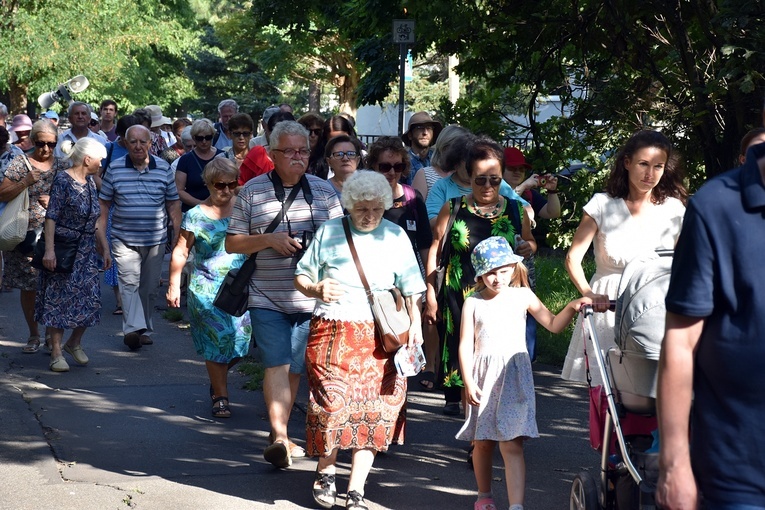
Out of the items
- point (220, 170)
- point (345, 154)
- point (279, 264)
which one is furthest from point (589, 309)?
point (220, 170)

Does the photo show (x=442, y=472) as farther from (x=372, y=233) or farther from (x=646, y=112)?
(x=646, y=112)

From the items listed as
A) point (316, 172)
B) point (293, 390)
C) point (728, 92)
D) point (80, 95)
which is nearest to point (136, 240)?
point (316, 172)

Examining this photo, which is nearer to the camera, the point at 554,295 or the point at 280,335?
the point at 280,335

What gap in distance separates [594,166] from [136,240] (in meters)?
4.80

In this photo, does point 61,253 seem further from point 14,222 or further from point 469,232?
point 469,232

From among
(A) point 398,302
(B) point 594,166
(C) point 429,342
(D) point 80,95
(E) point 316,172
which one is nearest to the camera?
(A) point 398,302

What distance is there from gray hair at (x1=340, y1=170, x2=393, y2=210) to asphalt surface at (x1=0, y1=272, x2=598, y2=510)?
5.17ft

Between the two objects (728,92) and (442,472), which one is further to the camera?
(728,92)

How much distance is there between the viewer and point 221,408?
7.74 metres

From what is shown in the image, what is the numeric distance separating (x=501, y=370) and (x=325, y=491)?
43.8 inches

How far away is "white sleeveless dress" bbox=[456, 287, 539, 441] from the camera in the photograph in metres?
5.48

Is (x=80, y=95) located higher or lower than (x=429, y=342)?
higher

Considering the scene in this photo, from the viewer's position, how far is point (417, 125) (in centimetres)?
1027

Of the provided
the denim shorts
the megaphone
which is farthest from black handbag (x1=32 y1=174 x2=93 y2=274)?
the megaphone
